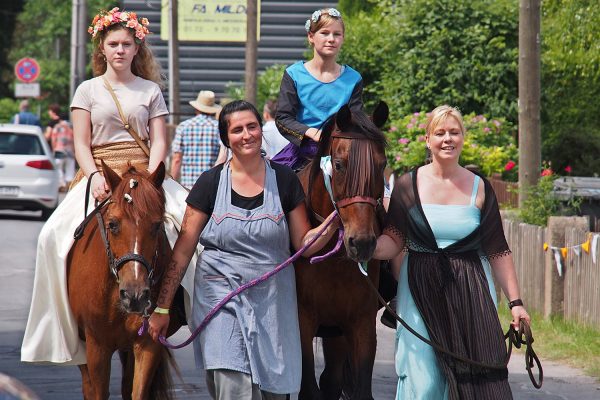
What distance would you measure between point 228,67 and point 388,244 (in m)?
36.9

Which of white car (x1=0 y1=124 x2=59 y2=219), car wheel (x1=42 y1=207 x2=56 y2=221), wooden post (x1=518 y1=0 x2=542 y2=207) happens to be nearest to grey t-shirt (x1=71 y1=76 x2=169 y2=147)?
wooden post (x1=518 y1=0 x2=542 y2=207)

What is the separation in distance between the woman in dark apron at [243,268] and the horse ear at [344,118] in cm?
52

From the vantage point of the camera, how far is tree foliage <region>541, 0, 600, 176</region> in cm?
2111

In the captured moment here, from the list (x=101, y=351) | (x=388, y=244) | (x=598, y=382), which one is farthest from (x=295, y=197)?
(x=598, y=382)

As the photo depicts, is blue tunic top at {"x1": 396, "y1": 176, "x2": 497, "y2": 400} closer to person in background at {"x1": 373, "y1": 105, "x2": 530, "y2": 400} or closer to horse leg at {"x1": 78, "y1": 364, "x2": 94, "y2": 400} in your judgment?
person in background at {"x1": 373, "y1": 105, "x2": 530, "y2": 400}

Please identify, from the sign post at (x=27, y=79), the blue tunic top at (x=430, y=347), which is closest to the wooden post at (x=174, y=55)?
the sign post at (x=27, y=79)

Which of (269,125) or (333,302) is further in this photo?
(269,125)

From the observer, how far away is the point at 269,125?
14562mm

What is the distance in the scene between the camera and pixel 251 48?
25.0m

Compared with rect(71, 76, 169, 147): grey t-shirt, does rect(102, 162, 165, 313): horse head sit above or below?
below

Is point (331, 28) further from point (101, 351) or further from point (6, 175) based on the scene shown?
point (6, 175)

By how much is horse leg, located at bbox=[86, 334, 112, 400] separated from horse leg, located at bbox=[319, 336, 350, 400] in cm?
139

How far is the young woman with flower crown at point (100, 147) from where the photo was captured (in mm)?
7699

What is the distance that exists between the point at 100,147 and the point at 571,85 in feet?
56.8
